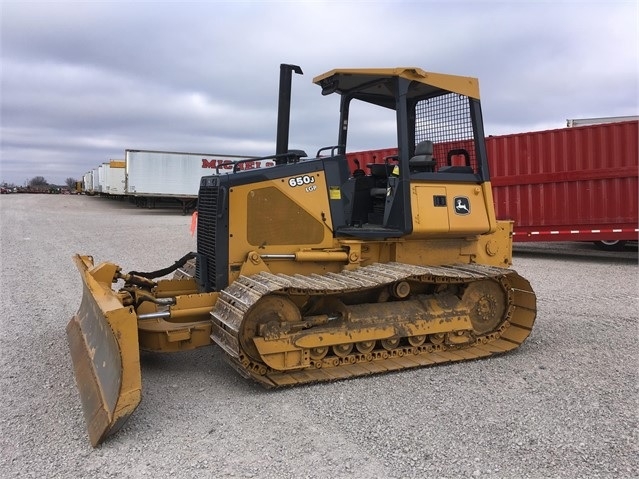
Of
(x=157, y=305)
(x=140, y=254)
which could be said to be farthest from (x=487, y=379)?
(x=140, y=254)

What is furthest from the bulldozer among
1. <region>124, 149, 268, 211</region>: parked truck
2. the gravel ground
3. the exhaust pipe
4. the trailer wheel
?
<region>124, 149, 268, 211</region>: parked truck

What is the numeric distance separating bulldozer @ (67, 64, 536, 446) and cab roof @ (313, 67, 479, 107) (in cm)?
2

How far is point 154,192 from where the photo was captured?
97.7 feet

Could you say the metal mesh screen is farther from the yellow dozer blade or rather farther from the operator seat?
the yellow dozer blade

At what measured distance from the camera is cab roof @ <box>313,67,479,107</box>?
17.6 ft

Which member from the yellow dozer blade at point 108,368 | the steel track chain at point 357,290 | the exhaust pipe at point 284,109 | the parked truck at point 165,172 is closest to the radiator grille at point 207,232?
the steel track chain at point 357,290

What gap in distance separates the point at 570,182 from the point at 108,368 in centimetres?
1125

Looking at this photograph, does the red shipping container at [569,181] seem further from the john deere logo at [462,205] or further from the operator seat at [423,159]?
the operator seat at [423,159]

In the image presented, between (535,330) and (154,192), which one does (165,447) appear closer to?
(535,330)

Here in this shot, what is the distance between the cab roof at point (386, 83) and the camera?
5379 mm

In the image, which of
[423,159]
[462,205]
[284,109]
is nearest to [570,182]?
[462,205]

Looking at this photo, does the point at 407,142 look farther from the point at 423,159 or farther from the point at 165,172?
the point at 165,172

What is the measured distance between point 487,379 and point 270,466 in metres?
2.33

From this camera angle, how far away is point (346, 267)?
555 cm
